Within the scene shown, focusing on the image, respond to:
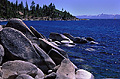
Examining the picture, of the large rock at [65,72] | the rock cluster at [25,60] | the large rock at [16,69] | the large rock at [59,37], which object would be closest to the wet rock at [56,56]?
the rock cluster at [25,60]

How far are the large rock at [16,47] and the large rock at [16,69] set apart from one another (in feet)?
4.51

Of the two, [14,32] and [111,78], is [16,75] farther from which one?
[111,78]

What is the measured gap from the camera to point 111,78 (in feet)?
44.1

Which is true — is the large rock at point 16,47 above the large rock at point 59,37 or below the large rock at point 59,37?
above

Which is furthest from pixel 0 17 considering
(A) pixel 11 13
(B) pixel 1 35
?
(B) pixel 1 35

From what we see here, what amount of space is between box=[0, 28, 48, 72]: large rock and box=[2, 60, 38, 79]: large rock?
137 cm

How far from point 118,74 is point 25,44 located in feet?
31.1

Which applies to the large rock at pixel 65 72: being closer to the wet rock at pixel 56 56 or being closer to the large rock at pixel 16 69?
the large rock at pixel 16 69

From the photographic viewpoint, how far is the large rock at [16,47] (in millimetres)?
11453

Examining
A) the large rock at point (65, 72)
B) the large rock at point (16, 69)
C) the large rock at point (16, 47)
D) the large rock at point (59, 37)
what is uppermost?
the large rock at point (16, 47)

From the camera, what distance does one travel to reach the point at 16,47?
11523mm

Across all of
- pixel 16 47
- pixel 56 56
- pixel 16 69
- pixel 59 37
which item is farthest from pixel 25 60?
pixel 59 37

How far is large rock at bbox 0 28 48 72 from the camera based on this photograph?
11453 millimetres

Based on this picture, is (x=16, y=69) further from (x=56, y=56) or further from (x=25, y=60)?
(x=56, y=56)
